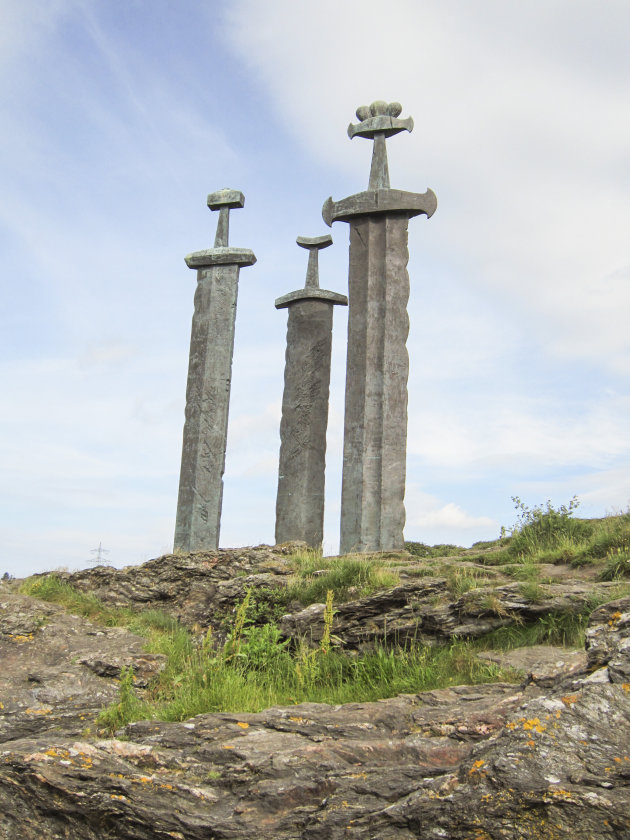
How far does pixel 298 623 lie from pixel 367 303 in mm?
7375

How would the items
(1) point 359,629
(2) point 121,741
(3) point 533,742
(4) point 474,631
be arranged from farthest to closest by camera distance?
→ 1. (1) point 359,629
2. (4) point 474,631
3. (2) point 121,741
4. (3) point 533,742

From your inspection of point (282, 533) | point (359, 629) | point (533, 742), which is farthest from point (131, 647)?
point (282, 533)

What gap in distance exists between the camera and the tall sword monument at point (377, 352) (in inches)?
513

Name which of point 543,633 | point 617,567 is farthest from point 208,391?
point 543,633

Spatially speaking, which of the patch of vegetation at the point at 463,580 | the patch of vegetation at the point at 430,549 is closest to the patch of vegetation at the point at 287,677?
the patch of vegetation at the point at 463,580

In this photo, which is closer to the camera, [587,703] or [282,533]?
[587,703]

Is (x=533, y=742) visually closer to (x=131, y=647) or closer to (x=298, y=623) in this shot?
(x=298, y=623)

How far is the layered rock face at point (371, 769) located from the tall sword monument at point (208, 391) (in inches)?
326

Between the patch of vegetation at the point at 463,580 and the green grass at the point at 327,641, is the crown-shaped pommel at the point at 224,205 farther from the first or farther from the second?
the patch of vegetation at the point at 463,580

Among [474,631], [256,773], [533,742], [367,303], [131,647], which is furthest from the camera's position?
[367,303]

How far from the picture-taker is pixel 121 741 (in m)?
4.61

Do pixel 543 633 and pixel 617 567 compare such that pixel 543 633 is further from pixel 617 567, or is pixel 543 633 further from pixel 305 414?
pixel 305 414

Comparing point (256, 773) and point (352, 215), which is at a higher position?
point (352, 215)

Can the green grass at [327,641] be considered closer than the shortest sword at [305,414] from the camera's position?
Yes
